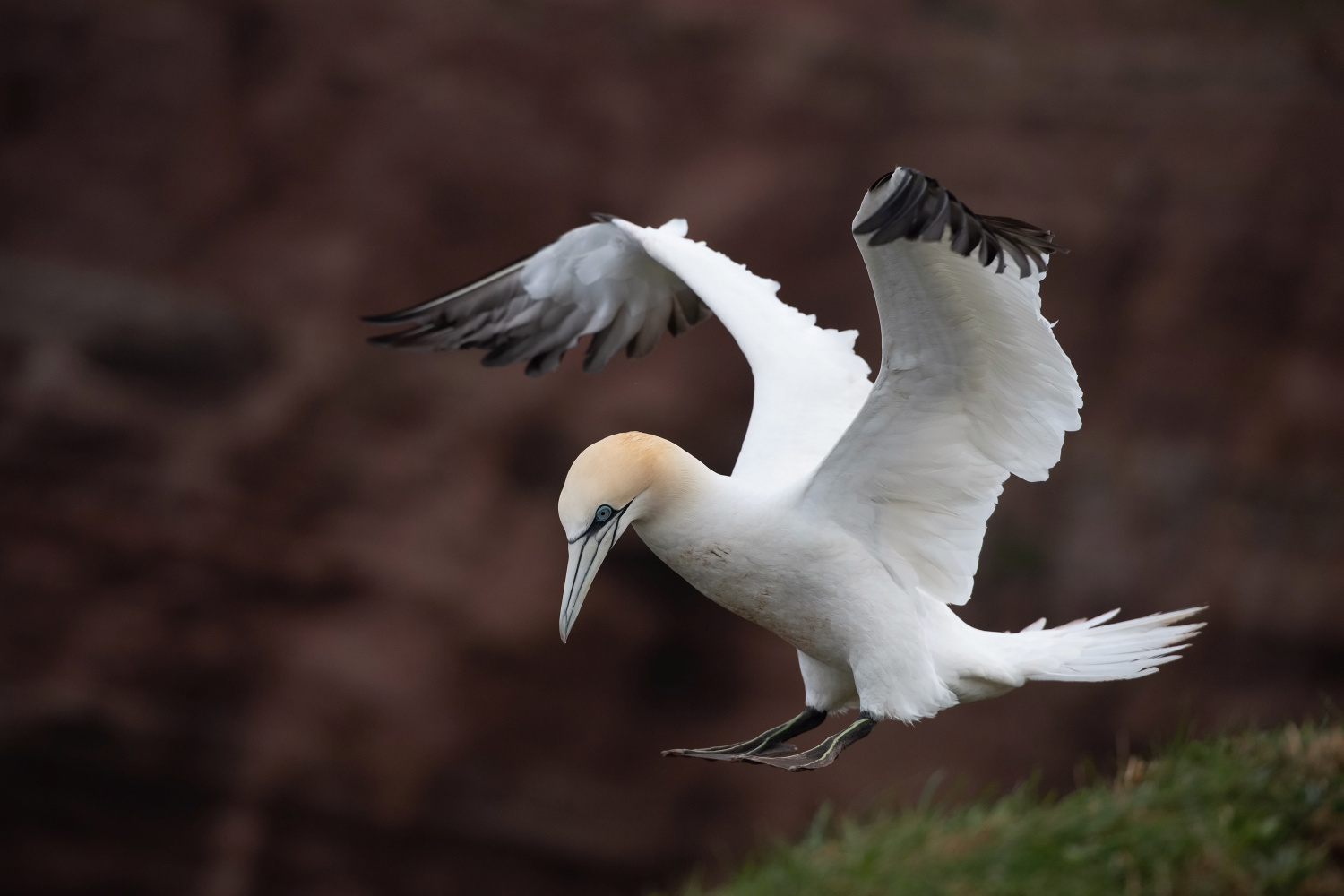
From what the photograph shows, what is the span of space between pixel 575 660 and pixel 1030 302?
577cm

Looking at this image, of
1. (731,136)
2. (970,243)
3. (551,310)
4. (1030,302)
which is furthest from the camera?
(731,136)

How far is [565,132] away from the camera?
852cm

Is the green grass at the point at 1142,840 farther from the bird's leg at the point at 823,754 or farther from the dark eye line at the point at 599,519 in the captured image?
the dark eye line at the point at 599,519

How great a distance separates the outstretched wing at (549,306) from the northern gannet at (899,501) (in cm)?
80

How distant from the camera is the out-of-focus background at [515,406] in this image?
8094 mm

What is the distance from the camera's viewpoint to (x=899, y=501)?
3619 millimetres

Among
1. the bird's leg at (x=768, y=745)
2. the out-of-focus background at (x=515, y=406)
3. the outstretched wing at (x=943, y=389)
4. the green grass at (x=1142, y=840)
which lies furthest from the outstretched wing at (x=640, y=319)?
the out-of-focus background at (x=515, y=406)

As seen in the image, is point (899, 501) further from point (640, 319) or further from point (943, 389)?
point (640, 319)

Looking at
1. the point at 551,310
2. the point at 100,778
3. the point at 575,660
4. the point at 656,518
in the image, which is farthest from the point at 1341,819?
the point at 100,778

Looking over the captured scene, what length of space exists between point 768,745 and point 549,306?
1.77 meters

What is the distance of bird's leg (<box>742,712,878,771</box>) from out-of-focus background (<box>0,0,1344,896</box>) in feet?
16.1

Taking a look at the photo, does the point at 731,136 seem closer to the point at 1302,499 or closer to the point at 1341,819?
the point at 1302,499

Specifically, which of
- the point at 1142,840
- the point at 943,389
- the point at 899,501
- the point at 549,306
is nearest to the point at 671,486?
the point at 899,501

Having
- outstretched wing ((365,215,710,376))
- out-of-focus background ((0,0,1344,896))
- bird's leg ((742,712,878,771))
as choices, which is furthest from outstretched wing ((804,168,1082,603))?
out-of-focus background ((0,0,1344,896))
